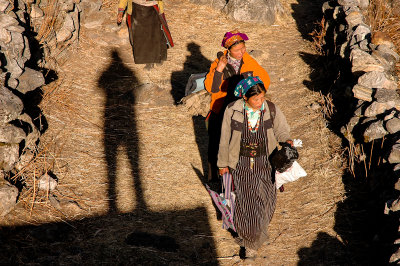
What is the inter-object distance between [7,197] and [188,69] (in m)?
5.16

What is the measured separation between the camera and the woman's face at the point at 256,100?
15.0 feet

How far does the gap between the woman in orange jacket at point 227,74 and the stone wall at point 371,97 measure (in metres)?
1.43

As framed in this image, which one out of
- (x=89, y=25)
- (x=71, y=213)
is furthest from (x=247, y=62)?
(x=89, y=25)

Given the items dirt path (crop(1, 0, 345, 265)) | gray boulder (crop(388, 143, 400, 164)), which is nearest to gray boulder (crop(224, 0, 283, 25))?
dirt path (crop(1, 0, 345, 265))

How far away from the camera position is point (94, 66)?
9.18 metres

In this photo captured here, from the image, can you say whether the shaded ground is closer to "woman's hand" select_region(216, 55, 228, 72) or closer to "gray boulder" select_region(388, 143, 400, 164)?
"gray boulder" select_region(388, 143, 400, 164)

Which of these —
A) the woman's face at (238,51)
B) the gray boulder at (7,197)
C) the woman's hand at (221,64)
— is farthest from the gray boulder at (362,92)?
the gray boulder at (7,197)

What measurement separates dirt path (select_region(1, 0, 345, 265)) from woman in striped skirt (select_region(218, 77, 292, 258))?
0.39 meters

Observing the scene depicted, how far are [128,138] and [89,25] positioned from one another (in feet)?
13.5

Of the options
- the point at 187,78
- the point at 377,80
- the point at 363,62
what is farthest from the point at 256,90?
the point at 187,78

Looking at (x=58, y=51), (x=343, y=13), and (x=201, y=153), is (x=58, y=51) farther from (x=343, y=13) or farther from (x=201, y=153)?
(x=343, y=13)

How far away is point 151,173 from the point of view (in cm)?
648

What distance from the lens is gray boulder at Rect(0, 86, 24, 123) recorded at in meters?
5.44

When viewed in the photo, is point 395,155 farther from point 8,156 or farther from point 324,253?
point 8,156
